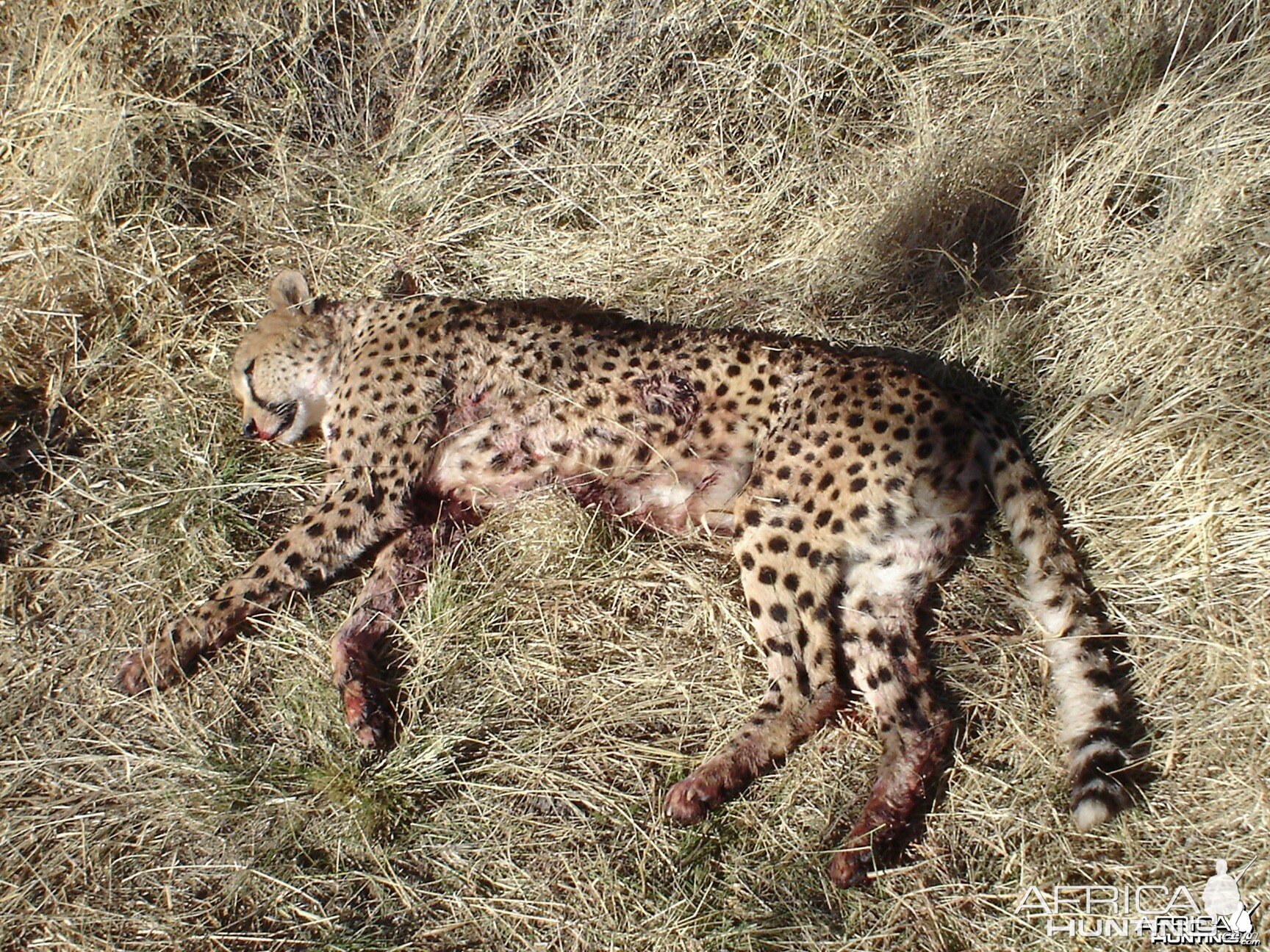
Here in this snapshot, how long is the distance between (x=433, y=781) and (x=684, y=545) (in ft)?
4.17

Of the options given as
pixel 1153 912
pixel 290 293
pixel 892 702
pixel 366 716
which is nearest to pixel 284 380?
pixel 290 293

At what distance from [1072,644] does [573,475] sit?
1.85 meters

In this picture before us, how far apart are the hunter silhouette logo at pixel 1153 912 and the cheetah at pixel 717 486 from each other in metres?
0.20

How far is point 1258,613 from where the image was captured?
9.56ft

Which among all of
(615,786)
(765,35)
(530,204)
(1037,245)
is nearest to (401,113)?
(530,204)

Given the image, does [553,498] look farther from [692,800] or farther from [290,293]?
[290,293]

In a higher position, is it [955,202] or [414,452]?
[955,202]

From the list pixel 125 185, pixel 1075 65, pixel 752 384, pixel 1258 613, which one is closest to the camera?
pixel 1258 613

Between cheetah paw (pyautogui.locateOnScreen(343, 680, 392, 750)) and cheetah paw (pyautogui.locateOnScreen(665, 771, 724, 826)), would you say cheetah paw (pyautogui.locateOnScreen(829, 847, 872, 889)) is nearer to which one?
cheetah paw (pyautogui.locateOnScreen(665, 771, 724, 826))

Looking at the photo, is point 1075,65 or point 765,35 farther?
point 765,35

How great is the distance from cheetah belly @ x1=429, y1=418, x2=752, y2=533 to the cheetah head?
0.71 metres

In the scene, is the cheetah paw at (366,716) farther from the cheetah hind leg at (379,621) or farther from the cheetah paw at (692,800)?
the cheetah paw at (692,800)

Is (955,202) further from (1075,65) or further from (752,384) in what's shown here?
(752,384)

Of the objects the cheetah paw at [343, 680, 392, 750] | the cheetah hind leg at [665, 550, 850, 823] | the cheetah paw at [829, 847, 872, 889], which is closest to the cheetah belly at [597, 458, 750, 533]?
the cheetah hind leg at [665, 550, 850, 823]
